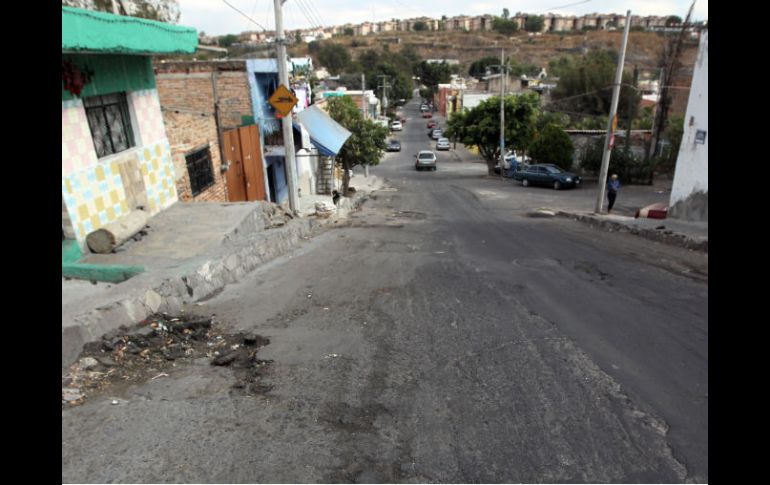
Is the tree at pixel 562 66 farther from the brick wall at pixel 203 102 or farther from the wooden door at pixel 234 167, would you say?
the wooden door at pixel 234 167

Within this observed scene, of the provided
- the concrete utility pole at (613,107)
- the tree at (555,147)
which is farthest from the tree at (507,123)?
the concrete utility pole at (613,107)

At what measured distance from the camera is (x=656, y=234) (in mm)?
12953

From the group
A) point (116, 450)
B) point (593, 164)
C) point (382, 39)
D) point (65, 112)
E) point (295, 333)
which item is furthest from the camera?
point (382, 39)

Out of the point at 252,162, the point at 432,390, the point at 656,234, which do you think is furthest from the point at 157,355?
the point at 252,162

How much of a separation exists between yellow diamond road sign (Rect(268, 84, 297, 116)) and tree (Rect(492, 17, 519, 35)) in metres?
158

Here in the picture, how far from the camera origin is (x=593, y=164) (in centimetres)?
2973

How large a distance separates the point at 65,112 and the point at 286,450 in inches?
267

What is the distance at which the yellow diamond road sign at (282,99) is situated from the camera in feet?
41.3

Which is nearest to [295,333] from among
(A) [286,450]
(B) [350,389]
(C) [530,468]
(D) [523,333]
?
(B) [350,389]

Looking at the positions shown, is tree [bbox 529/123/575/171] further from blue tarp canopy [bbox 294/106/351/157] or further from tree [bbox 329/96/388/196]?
blue tarp canopy [bbox 294/106/351/157]

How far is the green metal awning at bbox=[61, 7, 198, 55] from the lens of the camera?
5953 millimetres

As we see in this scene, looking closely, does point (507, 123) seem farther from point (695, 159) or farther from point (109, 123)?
point (109, 123)

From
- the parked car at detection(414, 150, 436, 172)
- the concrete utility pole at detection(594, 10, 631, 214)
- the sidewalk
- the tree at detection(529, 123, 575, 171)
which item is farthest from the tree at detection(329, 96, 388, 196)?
the sidewalk
